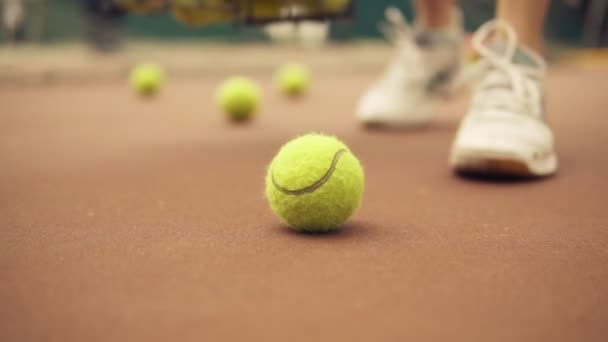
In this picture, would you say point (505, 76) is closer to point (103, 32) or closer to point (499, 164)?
point (499, 164)

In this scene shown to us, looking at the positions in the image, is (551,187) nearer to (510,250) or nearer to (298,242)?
(510,250)

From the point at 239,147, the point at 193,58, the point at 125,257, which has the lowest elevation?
the point at 193,58

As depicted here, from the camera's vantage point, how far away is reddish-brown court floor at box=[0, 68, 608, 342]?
79cm

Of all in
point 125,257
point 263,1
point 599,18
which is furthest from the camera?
point 599,18

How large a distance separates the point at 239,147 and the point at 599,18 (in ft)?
20.8

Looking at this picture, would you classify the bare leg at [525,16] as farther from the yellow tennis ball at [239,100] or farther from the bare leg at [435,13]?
the yellow tennis ball at [239,100]

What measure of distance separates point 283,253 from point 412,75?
1.43 metres

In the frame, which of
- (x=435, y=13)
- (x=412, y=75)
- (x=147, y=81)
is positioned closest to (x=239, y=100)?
(x=412, y=75)

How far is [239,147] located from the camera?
7.14 feet

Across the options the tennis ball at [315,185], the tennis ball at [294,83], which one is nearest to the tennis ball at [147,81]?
the tennis ball at [294,83]

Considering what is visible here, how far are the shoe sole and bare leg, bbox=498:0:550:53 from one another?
30 cm

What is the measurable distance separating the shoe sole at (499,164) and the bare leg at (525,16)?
302mm

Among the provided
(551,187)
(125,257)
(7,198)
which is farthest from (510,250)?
(7,198)

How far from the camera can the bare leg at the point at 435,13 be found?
2.33 metres
